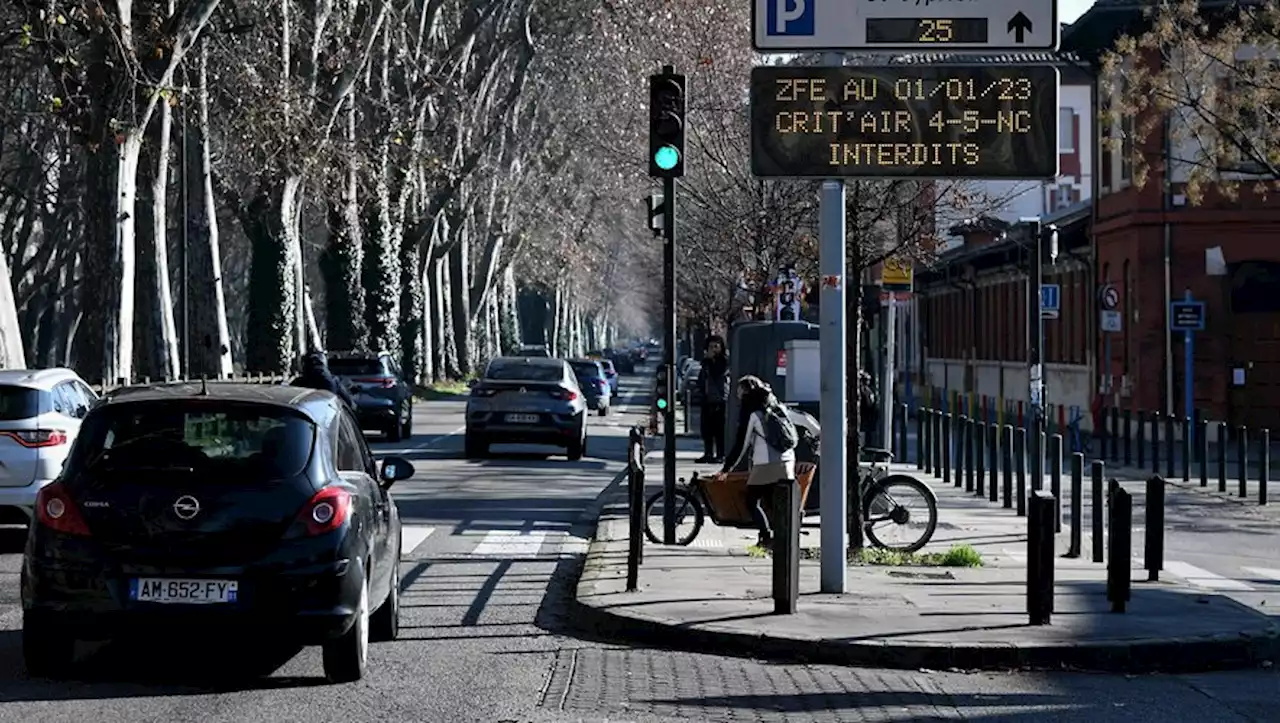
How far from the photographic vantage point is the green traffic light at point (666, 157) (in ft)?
54.8

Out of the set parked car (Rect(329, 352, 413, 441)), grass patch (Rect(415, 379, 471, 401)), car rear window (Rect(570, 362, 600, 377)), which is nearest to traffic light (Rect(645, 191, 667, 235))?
parked car (Rect(329, 352, 413, 441))

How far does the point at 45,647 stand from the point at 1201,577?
10.4m

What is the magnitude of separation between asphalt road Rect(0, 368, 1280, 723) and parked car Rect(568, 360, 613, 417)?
39.9 m

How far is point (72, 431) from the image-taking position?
1764 centimetres

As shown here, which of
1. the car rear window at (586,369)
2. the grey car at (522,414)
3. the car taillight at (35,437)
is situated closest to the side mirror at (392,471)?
the car taillight at (35,437)

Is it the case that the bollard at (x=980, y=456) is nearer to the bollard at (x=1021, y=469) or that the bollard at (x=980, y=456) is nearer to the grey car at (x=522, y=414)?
the bollard at (x=1021, y=469)

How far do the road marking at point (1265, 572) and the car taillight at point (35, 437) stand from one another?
10089 millimetres

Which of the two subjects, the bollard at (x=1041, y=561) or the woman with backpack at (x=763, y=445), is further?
the woman with backpack at (x=763, y=445)

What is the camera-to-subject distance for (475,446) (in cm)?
3253

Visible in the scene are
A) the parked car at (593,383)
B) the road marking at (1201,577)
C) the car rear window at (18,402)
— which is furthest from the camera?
the parked car at (593,383)

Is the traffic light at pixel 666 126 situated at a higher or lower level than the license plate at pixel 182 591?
higher

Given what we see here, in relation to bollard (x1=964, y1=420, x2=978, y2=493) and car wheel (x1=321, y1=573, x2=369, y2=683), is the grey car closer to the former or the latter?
bollard (x1=964, y1=420, x2=978, y2=493)

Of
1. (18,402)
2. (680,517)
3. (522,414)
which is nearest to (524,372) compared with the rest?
(522,414)

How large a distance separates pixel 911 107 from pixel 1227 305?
30786mm
